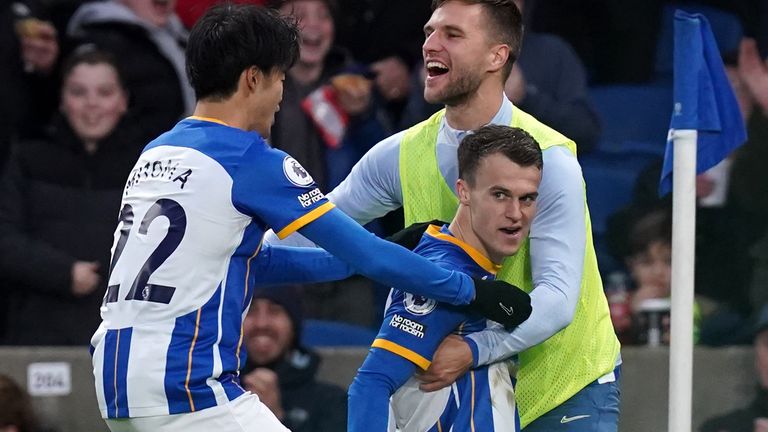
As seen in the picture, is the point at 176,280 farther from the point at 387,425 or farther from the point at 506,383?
the point at 506,383

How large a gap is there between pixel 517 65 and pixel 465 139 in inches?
117

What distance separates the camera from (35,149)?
647cm

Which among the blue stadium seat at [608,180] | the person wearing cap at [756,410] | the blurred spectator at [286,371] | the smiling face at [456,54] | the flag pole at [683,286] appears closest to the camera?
the smiling face at [456,54]

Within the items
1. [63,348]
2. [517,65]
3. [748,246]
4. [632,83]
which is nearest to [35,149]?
[63,348]

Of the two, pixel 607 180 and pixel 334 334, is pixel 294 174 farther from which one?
pixel 607 180

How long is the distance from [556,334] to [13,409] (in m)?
3.11

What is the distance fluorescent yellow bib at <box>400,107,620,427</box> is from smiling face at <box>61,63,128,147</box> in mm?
2862

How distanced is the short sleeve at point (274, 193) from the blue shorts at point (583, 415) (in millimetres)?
952

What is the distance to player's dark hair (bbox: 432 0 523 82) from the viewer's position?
393 centimetres

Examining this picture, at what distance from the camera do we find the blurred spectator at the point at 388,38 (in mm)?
6734

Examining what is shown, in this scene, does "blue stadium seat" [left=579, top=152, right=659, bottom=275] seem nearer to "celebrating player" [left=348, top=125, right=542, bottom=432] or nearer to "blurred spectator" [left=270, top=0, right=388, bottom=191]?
"blurred spectator" [left=270, top=0, right=388, bottom=191]

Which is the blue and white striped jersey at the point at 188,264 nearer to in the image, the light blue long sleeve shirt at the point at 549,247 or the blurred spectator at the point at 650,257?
the light blue long sleeve shirt at the point at 549,247

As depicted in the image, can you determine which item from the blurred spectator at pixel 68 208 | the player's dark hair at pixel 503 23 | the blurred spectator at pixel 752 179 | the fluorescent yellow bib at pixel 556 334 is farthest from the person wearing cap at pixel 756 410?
the player's dark hair at pixel 503 23

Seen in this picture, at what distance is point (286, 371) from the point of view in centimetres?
629
